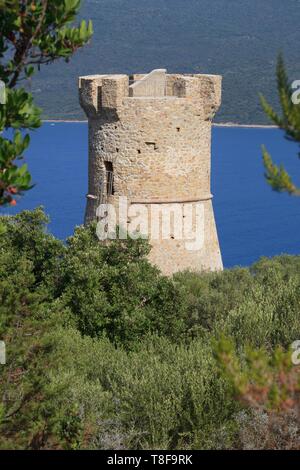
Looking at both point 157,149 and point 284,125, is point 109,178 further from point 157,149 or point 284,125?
point 284,125

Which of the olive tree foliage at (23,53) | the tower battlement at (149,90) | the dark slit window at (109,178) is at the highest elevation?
the tower battlement at (149,90)

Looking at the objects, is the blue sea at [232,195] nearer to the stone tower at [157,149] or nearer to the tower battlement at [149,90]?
the tower battlement at [149,90]

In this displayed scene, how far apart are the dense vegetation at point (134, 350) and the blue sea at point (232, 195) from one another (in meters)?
3.43

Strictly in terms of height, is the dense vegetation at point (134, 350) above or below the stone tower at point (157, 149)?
below

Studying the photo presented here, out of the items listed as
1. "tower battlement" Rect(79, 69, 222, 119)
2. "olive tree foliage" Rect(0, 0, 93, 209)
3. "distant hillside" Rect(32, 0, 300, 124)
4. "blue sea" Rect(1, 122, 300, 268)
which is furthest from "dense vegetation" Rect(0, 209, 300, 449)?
"distant hillside" Rect(32, 0, 300, 124)

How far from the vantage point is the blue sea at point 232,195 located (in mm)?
35719

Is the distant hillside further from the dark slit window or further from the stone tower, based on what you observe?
the dark slit window

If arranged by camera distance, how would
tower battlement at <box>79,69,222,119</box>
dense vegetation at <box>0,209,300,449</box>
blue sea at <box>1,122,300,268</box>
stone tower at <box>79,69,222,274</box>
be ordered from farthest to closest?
blue sea at <box>1,122,300,268</box> < tower battlement at <box>79,69,222,119</box> < stone tower at <box>79,69,222,274</box> < dense vegetation at <box>0,209,300,449</box>

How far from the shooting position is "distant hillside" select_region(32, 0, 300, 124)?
64.8 metres

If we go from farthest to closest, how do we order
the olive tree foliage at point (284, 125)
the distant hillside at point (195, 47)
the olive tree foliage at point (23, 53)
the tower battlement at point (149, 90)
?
the distant hillside at point (195, 47) < the tower battlement at point (149, 90) < the olive tree foliage at point (23, 53) < the olive tree foliage at point (284, 125)

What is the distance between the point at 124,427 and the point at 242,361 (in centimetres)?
180

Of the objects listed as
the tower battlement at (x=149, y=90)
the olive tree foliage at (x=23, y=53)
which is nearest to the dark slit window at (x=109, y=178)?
the tower battlement at (x=149, y=90)

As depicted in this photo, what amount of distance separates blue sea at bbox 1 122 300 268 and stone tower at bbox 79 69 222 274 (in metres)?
1.61

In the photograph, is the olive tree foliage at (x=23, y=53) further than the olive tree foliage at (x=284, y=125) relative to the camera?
Yes
